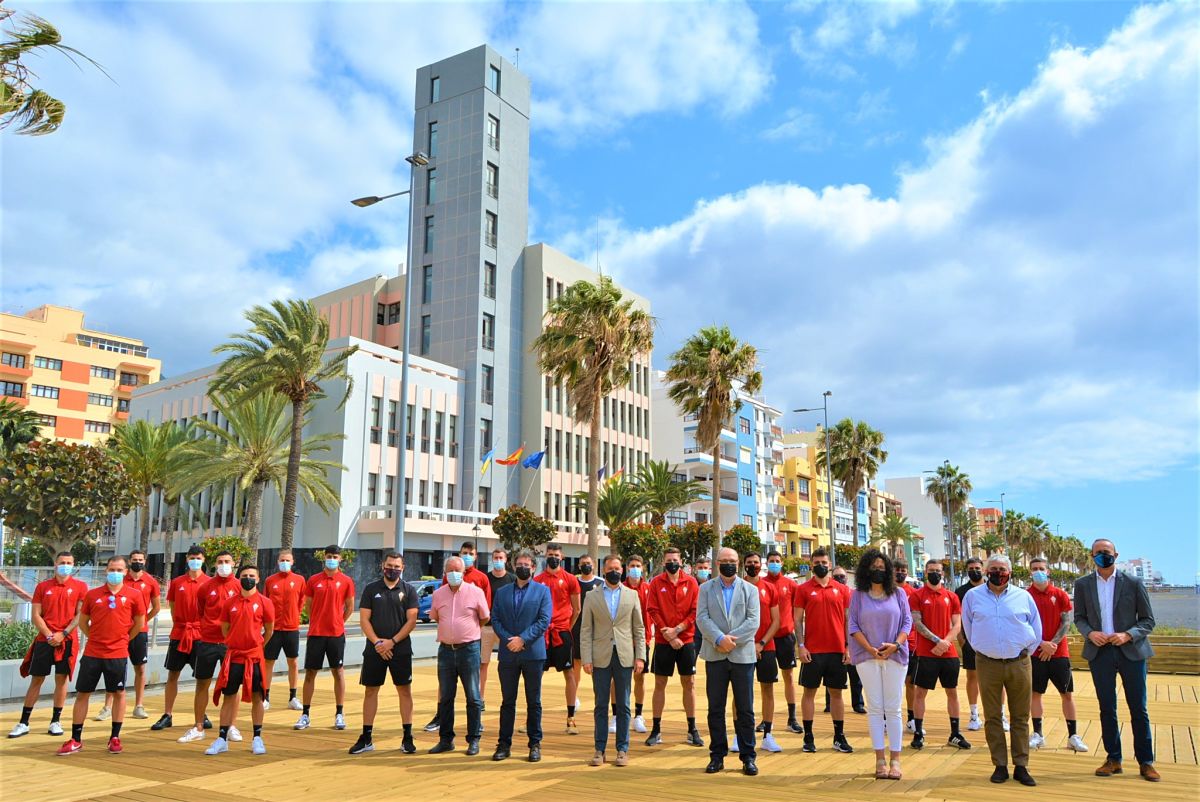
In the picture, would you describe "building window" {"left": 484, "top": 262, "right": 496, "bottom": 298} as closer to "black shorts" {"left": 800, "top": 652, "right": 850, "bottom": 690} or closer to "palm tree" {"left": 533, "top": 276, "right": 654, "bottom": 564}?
"palm tree" {"left": 533, "top": 276, "right": 654, "bottom": 564}

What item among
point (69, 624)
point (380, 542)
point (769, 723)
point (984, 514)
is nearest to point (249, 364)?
point (380, 542)

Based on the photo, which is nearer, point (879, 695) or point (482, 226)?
point (879, 695)

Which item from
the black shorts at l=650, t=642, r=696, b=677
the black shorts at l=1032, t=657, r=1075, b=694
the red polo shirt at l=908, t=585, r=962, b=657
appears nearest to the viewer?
the black shorts at l=1032, t=657, r=1075, b=694

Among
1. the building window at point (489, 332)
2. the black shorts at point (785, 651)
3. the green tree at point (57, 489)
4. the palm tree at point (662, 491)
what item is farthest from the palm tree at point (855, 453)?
the black shorts at point (785, 651)

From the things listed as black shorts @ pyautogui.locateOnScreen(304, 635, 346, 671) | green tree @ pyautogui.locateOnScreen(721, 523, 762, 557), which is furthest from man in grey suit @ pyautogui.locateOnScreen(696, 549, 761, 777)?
green tree @ pyautogui.locateOnScreen(721, 523, 762, 557)

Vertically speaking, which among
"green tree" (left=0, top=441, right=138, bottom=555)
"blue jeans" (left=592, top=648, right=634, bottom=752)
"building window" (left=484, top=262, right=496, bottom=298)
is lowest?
"blue jeans" (left=592, top=648, right=634, bottom=752)

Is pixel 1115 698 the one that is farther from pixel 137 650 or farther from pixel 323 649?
pixel 137 650

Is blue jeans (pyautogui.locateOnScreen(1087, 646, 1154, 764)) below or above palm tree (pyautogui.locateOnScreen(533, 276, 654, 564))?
below

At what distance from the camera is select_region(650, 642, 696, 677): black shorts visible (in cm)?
1028

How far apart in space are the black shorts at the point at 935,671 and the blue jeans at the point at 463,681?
4.95m

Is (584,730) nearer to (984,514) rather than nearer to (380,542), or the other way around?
(380,542)

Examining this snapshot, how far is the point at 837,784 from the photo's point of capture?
26.0 feet

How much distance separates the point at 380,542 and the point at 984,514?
6753 inches

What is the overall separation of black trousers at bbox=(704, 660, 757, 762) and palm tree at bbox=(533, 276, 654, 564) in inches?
881
